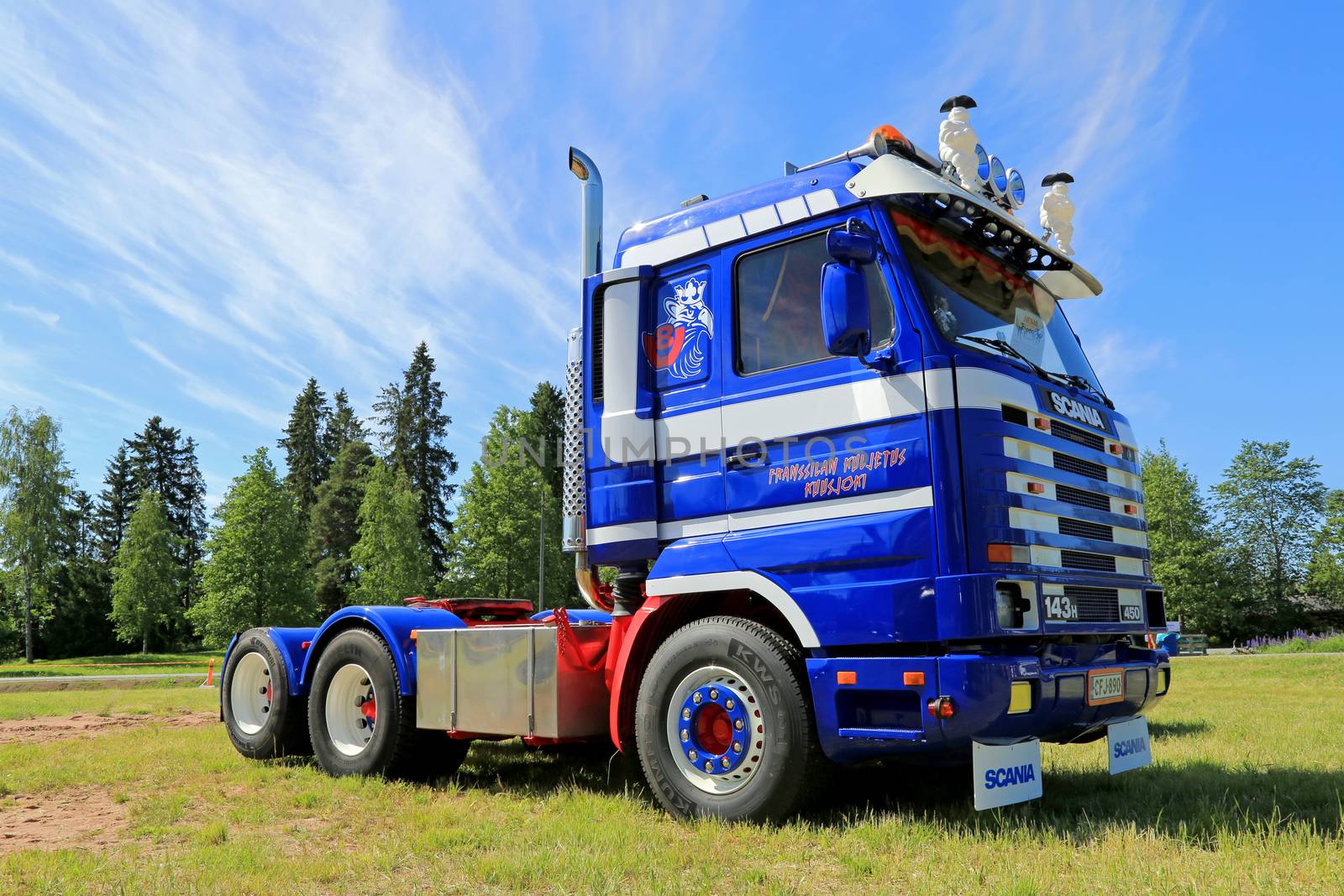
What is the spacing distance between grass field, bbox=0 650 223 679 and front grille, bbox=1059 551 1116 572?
109 feet

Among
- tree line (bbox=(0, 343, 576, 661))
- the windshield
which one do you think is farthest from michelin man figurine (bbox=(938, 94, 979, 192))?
tree line (bbox=(0, 343, 576, 661))

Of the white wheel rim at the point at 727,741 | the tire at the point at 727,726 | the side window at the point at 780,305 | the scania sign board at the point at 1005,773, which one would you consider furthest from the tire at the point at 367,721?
the scania sign board at the point at 1005,773

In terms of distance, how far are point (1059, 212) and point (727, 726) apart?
3.86 meters

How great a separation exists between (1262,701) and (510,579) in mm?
32391

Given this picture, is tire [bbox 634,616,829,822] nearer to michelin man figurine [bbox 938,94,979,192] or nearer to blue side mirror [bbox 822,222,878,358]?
blue side mirror [bbox 822,222,878,358]

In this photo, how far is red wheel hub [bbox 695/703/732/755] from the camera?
520 centimetres

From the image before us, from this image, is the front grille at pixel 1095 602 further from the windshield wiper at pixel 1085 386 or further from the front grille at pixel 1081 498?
the windshield wiper at pixel 1085 386

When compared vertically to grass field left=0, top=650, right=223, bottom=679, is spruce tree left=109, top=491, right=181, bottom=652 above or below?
above

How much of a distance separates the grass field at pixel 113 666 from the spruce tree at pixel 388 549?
7.40 meters

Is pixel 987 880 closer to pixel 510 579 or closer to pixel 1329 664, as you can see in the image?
pixel 1329 664

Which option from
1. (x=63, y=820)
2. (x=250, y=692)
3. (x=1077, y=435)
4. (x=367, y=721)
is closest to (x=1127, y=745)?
(x=1077, y=435)

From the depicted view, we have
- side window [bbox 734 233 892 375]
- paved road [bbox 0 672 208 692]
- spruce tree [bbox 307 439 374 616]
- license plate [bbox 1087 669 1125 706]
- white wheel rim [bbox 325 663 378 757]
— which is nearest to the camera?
license plate [bbox 1087 669 1125 706]

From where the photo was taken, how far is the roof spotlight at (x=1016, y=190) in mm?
5859

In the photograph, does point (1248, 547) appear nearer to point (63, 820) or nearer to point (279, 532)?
point (279, 532)
